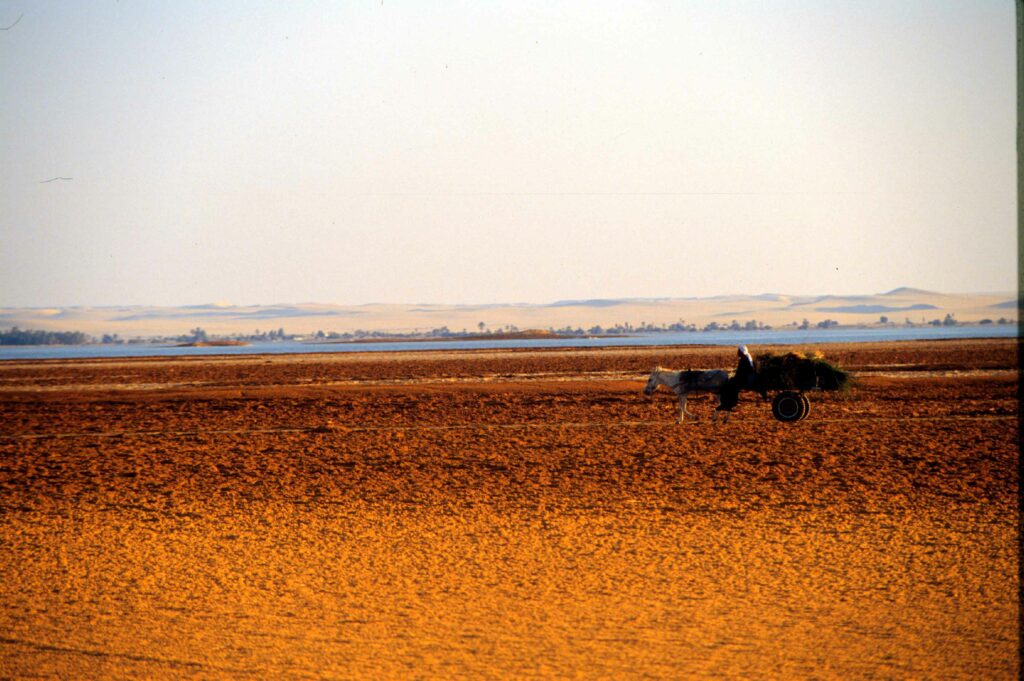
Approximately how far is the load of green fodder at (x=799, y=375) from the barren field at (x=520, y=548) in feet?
3.19

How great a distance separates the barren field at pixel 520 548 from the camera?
8.08m

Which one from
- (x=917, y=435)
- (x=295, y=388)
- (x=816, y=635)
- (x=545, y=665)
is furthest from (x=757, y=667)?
(x=295, y=388)

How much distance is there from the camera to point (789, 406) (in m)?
21.0

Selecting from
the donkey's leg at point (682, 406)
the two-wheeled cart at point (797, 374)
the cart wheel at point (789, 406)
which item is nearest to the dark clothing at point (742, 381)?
the two-wheeled cart at point (797, 374)

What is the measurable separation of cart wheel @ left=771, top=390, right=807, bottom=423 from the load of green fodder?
0.85 metres

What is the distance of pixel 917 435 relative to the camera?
63.7 ft

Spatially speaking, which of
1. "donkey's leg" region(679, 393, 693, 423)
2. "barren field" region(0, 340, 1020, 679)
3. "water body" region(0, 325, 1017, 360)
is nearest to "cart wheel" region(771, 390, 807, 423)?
"barren field" region(0, 340, 1020, 679)

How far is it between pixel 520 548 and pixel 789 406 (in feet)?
35.9

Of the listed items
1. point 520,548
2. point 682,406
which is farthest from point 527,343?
point 520,548

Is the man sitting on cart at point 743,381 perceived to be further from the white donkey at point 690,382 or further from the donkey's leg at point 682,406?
the donkey's leg at point 682,406

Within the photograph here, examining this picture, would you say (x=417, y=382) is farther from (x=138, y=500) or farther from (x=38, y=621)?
(x=38, y=621)

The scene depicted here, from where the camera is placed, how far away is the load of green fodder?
19906 mm

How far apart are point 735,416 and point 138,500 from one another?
44.1 feet

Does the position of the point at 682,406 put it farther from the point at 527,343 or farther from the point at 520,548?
the point at 527,343
